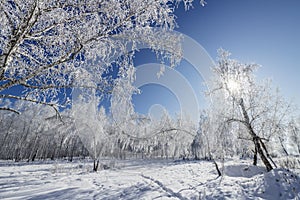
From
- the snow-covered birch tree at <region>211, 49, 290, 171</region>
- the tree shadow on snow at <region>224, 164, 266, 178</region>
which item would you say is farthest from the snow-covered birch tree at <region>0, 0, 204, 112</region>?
the tree shadow on snow at <region>224, 164, 266, 178</region>

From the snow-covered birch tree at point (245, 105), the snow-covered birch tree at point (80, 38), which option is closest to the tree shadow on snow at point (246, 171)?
the snow-covered birch tree at point (245, 105)

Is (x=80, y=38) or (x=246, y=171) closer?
(x=80, y=38)

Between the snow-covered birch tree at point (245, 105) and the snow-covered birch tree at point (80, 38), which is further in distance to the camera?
the snow-covered birch tree at point (245, 105)

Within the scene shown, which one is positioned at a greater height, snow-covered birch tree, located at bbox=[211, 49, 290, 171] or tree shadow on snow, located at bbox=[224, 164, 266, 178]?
snow-covered birch tree, located at bbox=[211, 49, 290, 171]

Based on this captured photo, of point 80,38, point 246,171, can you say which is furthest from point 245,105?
point 80,38

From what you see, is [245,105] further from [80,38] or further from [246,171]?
[80,38]

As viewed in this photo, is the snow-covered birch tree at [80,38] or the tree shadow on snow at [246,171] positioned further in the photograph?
the tree shadow on snow at [246,171]

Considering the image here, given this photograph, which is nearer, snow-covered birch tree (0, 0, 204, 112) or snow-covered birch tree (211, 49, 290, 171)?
snow-covered birch tree (0, 0, 204, 112)

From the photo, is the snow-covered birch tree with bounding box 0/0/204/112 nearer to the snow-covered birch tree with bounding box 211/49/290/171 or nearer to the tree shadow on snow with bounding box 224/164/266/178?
the snow-covered birch tree with bounding box 211/49/290/171

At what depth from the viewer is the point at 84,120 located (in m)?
17.8

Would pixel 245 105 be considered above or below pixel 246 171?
above

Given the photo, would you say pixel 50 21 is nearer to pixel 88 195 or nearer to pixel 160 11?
pixel 160 11

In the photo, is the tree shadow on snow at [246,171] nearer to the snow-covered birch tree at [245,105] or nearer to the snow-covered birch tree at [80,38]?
the snow-covered birch tree at [245,105]

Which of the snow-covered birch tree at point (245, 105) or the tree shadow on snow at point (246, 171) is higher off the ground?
the snow-covered birch tree at point (245, 105)
